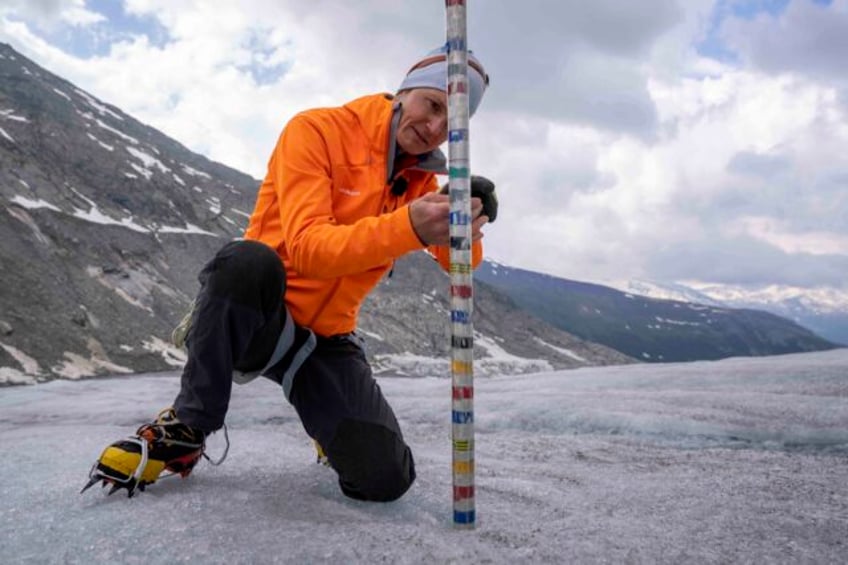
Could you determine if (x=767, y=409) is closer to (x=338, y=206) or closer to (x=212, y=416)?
(x=338, y=206)

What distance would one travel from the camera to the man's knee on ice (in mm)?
3330

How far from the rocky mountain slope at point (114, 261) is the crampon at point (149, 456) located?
34340 millimetres

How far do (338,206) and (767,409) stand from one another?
14.8 ft

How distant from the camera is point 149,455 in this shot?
3.21 meters

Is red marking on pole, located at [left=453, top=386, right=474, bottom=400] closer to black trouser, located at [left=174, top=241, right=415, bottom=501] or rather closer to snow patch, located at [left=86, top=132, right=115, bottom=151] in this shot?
black trouser, located at [left=174, top=241, right=415, bottom=501]

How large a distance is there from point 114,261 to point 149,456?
52.3m

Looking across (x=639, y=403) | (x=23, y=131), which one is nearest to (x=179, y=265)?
(x=23, y=131)

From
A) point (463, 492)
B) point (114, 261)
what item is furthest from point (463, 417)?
point (114, 261)

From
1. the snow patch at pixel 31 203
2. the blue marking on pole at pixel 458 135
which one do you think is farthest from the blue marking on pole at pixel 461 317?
the snow patch at pixel 31 203

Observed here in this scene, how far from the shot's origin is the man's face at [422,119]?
11.9ft

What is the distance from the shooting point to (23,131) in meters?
61.8

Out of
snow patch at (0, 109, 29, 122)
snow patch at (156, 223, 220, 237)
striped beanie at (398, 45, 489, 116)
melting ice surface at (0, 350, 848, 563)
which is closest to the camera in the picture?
melting ice surface at (0, 350, 848, 563)

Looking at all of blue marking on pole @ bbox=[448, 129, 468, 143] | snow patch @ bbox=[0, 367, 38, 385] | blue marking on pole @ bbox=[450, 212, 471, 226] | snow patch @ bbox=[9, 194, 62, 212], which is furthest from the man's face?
snow patch @ bbox=[9, 194, 62, 212]

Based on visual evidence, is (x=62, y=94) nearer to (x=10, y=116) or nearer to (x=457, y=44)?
(x=10, y=116)
